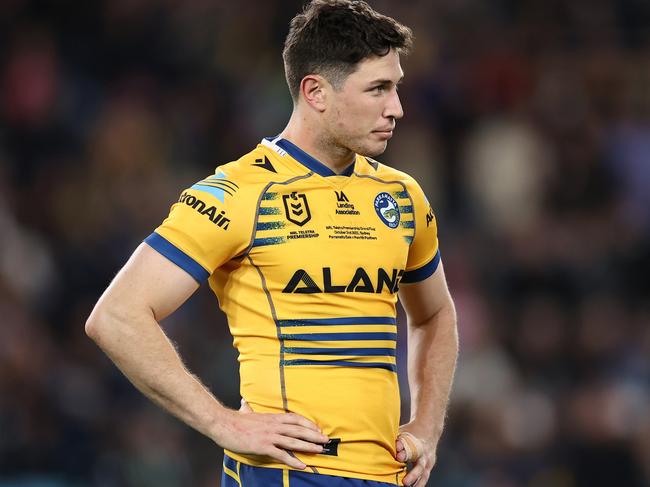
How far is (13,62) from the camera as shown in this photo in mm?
11688

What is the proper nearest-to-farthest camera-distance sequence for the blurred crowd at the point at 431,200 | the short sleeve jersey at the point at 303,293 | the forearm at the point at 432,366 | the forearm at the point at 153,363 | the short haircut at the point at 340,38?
1. the forearm at the point at 153,363
2. the short sleeve jersey at the point at 303,293
3. the short haircut at the point at 340,38
4. the forearm at the point at 432,366
5. the blurred crowd at the point at 431,200

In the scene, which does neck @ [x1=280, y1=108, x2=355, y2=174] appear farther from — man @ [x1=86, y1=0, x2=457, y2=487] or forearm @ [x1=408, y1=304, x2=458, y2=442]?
forearm @ [x1=408, y1=304, x2=458, y2=442]

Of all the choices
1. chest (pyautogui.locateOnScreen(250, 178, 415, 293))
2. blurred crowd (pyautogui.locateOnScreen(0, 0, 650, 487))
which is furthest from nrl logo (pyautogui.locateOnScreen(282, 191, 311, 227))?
blurred crowd (pyautogui.locateOnScreen(0, 0, 650, 487))

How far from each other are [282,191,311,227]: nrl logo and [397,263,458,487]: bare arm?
2.34ft

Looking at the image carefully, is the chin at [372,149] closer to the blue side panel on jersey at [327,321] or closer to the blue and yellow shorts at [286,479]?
the blue side panel on jersey at [327,321]

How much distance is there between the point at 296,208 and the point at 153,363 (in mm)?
702

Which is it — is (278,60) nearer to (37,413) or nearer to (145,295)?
(37,413)

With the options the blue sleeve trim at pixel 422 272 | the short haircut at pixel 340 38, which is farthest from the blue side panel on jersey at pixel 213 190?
the blue sleeve trim at pixel 422 272

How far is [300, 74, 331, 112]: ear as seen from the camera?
452cm

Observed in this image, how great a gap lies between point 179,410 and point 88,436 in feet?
16.1

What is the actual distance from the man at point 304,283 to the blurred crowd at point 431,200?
Answer: 15.0 ft

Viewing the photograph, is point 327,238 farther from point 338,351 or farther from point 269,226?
point 338,351

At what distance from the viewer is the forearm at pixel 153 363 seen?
421cm

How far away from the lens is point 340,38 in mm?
4453
